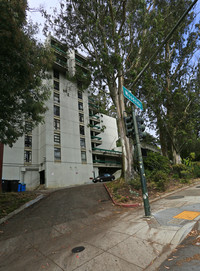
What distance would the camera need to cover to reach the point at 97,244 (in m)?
4.38

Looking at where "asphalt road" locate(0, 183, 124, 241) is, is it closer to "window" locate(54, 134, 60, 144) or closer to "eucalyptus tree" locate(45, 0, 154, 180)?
"eucalyptus tree" locate(45, 0, 154, 180)

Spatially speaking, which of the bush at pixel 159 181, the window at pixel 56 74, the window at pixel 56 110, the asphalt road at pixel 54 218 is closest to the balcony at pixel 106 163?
the window at pixel 56 110

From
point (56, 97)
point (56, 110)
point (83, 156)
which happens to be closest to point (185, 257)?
point (83, 156)

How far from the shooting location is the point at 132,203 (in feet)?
30.3

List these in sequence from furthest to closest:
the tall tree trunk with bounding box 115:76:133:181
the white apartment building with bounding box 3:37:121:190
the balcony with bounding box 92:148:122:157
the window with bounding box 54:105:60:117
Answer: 1. the balcony with bounding box 92:148:122:157
2. the window with bounding box 54:105:60:117
3. the white apartment building with bounding box 3:37:121:190
4. the tall tree trunk with bounding box 115:76:133:181

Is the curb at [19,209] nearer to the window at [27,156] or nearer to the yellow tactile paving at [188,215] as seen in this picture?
the yellow tactile paving at [188,215]

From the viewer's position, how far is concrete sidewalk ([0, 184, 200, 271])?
3496 millimetres

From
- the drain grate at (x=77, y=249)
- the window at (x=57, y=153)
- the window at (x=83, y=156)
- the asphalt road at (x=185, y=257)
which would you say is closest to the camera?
the asphalt road at (x=185, y=257)

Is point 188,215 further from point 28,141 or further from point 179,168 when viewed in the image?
point 28,141

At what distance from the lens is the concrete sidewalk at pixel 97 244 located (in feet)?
11.5

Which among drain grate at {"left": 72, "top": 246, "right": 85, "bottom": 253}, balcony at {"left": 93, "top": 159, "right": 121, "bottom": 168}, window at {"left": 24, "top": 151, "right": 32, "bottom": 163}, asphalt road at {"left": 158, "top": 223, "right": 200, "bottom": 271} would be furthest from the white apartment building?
asphalt road at {"left": 158, "top": 223, "right": 200, "bottom": 271}

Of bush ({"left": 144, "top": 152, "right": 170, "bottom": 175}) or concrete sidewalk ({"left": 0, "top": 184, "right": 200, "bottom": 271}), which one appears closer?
concrete sidewalk ({"left": 0, "top": 184, "right": 200, "bottom": 271})

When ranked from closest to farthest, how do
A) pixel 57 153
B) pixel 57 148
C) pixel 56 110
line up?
pixel 57 153
pixel 57 148
pixel 56 110

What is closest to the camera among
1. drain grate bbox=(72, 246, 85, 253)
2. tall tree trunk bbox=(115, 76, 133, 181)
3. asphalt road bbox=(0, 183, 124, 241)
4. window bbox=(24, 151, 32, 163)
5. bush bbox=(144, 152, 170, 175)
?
drain grate bbox=(72, 246, 85, 253)
